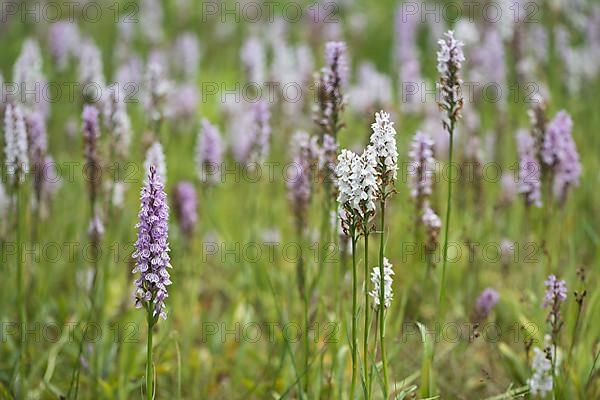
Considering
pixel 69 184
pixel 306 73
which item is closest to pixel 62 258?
pixel 69 184

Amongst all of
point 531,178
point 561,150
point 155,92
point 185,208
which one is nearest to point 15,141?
point 155,92

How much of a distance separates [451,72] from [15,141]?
2.18 m

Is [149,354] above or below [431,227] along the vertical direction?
below

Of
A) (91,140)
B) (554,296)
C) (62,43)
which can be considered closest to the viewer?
(554,296)

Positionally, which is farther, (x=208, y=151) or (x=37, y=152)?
(x=208, y=151)

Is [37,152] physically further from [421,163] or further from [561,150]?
[561,150]

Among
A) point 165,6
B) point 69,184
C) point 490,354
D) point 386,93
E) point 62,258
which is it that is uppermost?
point 165,6

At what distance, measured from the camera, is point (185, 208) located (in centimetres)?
556

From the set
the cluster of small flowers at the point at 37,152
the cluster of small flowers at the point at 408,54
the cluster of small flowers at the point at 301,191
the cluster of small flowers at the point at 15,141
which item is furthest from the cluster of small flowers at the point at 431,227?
the cluster of small flowers at the point at 408,54

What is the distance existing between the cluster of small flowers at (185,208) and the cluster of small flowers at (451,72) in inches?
102

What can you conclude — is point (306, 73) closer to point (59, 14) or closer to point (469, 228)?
point (469, 228)

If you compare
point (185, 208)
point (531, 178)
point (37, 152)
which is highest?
point (37, 152)

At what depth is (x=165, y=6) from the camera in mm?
15516

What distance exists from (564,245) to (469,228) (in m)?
0.83
